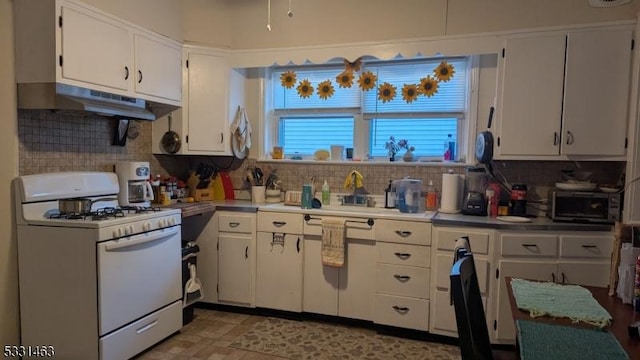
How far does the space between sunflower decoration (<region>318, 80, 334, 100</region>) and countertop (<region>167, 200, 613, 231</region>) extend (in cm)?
103

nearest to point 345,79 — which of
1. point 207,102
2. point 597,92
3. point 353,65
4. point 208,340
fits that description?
point 353,65

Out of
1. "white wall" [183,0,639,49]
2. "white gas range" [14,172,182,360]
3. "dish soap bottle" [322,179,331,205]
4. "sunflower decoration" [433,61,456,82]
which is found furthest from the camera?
"dish soap bottle" [322,179,331,205]

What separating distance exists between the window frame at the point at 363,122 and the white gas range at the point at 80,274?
1.60m

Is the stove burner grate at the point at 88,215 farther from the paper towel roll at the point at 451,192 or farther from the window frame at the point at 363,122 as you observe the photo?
the paper towel roll at the point at 451,192

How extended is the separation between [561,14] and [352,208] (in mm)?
2071

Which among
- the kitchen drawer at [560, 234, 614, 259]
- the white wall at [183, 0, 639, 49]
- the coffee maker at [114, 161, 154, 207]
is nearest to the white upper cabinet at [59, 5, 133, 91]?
the coffee maker at [114, 161, 154, 207]

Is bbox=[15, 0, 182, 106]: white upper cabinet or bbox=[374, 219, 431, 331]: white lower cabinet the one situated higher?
bbox=[15, 0, 182, 106]: white upper cabinet

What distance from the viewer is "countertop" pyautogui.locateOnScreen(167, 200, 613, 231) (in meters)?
2.73

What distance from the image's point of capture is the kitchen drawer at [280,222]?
3217mm

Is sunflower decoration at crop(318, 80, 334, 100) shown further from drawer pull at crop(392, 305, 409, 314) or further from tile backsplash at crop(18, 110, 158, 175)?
drawer pull at crop(392, 305, 409, 314)

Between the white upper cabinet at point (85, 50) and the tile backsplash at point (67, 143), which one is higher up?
the white upper cabinet at point (85, 50)

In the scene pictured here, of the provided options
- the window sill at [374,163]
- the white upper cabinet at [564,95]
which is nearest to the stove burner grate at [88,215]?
the window sill at [374,163]

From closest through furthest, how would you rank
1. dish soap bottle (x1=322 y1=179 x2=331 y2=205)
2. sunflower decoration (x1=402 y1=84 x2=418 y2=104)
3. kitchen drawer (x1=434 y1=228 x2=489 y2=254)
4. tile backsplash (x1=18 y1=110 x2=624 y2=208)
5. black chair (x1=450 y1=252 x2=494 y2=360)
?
1. black chair (x1=450 y1=252 x2=494 y2=360)
2. tile backsplash (x1=18 y1=110 x2=624 y2=208)
3. kitchen drawer (x1=434 y1=228 x2=489 y2=254)
4. sunflower decoration (x1=402 y1=84 x2=418 y2=104)
5. dish soap bottle (x1=322 y1=179 x2=331 y2=205)

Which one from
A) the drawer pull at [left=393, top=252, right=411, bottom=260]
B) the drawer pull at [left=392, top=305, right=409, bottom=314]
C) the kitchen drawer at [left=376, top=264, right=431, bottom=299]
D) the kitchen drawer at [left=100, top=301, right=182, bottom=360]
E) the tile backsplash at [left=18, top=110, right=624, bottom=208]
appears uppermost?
the tile backsplash at [left=18, top=110, right=624, bottom=208]
